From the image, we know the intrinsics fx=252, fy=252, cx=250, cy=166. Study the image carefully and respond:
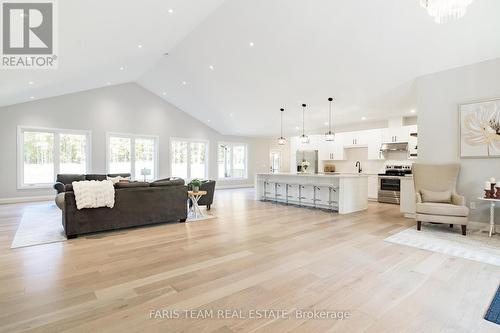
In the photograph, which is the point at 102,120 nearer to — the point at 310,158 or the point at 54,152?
the point at 54,152

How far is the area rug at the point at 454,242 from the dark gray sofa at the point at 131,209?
380 cm

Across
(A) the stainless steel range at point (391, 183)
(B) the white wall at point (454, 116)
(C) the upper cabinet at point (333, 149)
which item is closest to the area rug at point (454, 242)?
(B) the white wall at point (454, 116)

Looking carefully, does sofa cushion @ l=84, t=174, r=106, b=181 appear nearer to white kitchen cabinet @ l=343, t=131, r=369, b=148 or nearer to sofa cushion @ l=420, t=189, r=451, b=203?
white kitchen cabinet @ l=343, t=131, r=369, b=148

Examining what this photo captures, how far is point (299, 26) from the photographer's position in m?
4.93

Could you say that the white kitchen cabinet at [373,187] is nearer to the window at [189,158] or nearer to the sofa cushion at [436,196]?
the sofa cushion at [436,196]

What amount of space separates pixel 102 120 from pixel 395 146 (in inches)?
385

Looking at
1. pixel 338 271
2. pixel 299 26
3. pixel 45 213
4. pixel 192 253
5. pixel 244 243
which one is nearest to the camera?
pixel 338 271

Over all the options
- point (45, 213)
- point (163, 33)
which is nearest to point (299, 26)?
point (163, 33)

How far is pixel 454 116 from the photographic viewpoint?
16.3 feet

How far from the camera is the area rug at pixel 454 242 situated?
332 centimetres

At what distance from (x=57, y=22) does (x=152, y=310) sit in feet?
13.9

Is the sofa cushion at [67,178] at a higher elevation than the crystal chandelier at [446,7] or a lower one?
lower

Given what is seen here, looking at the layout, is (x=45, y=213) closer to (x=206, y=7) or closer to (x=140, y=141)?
(x=140, y=141)

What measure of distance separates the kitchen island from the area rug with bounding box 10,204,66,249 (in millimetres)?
5339
